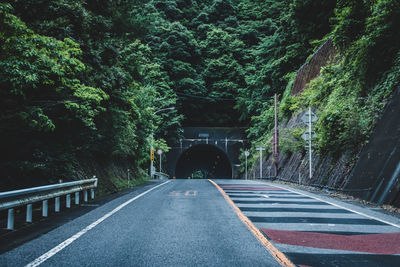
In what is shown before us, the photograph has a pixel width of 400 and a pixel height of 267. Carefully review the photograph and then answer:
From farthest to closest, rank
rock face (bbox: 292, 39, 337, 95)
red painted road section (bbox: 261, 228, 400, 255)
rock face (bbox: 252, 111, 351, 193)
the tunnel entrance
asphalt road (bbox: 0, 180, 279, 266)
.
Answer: the tunnel entrance, rock face (bbox: 292, 39, 337, 95), rock face (bbox: 252, 111, 351, 193), red painted road section (bbox: 261, 228, 400, 255), asphalt road (bbox: 0, 180, 279, 266)

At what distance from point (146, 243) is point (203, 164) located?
6031cm

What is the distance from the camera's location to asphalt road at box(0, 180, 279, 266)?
4094 mm

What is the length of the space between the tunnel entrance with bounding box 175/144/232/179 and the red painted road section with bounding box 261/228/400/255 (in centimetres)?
4601

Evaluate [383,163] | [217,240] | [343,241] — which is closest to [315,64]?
[383,163]

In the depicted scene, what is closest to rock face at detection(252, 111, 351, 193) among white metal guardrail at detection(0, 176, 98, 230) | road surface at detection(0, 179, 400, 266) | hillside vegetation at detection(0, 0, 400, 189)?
hillside vegetation at detection(0, 0, 400, 189)

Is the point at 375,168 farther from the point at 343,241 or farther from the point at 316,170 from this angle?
the point at 316,170

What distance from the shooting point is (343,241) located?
16.8 ft

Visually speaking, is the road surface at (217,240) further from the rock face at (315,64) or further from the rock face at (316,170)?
the rock face at (315,64)

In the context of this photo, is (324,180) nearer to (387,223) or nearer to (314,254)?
(387,223)

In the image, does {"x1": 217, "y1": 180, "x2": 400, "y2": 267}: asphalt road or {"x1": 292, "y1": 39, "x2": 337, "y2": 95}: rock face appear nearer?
{"x1": 217, "y1": 180, "x2": 400, "y2": 267}: asphalt road

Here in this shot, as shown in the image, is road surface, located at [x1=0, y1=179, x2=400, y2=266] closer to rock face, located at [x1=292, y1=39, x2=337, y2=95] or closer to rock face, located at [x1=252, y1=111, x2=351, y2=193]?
rock face, located at [x1=252, y1=111, x2=351, y2=193]

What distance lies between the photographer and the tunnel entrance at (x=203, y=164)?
55803 millimetres

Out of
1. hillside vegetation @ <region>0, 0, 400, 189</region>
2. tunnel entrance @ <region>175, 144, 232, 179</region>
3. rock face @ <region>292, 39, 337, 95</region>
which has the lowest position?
tunnel entrance @ <region>175, 144, 232, 179</region>

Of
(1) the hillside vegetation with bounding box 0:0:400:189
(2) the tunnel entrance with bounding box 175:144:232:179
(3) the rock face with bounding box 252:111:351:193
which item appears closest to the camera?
(1) the hillside vegetation with bounding box 0:0:400:189
